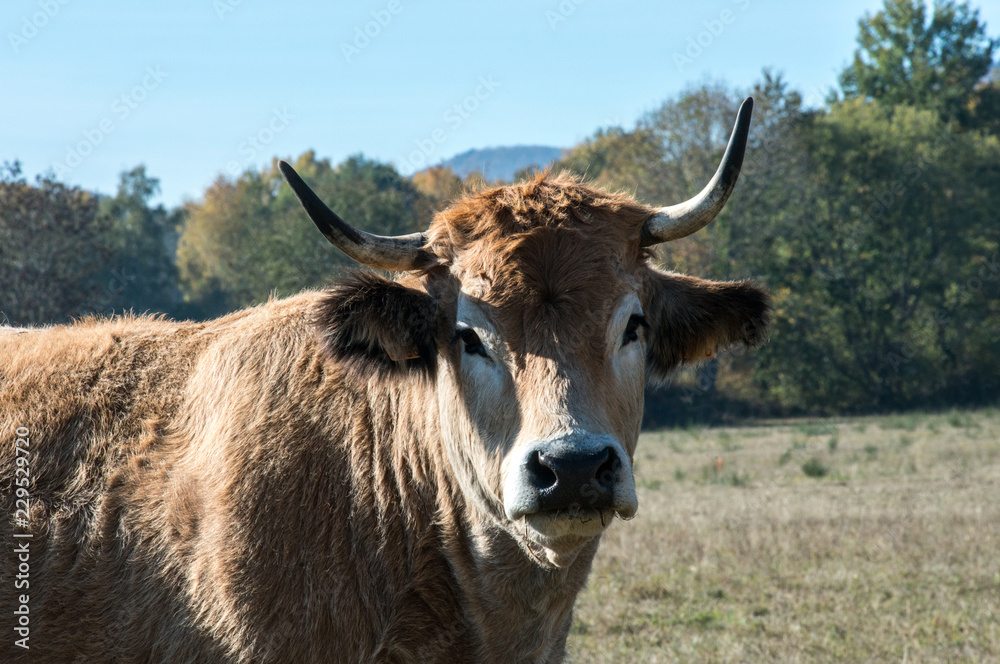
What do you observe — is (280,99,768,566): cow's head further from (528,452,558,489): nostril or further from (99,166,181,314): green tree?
(99,166,181,314): green tree

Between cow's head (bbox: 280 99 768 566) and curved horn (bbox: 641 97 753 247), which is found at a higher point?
curved horn (bbox: 641 97 753 247)

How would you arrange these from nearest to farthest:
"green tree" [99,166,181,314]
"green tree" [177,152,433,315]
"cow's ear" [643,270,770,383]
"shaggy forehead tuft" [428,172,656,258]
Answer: "shaggy forehead tuft" [428,172,656,258]
"cow's ear" [643,270,770,383]
"green tree" [177,152,433,315]
"green tree" [99,166,181,314]

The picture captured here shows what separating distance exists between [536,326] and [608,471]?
27.9 inches

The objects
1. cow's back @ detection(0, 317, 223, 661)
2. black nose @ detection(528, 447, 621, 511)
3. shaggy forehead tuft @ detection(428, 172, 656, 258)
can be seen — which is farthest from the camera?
shaggy forehead tuft @ detection(428, 172, 656, 258)

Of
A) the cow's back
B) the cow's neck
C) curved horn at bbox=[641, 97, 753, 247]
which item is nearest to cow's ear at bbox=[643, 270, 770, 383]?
curved horn at bbox=[641, 97, 753, 247]

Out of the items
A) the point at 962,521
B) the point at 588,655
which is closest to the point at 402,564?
→ the point at 588,655

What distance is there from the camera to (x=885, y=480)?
15703 mm

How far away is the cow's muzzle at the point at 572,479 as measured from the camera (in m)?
3.10

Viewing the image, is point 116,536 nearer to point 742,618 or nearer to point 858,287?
point 742,618

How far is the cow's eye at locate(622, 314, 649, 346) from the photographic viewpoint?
150 inches

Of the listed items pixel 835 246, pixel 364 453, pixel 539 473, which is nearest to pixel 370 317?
pixel 364 453

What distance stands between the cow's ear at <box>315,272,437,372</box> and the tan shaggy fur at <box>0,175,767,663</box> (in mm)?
10

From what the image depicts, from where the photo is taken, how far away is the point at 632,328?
3.85 metres

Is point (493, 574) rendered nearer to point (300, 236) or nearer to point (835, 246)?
point (300, 236)
